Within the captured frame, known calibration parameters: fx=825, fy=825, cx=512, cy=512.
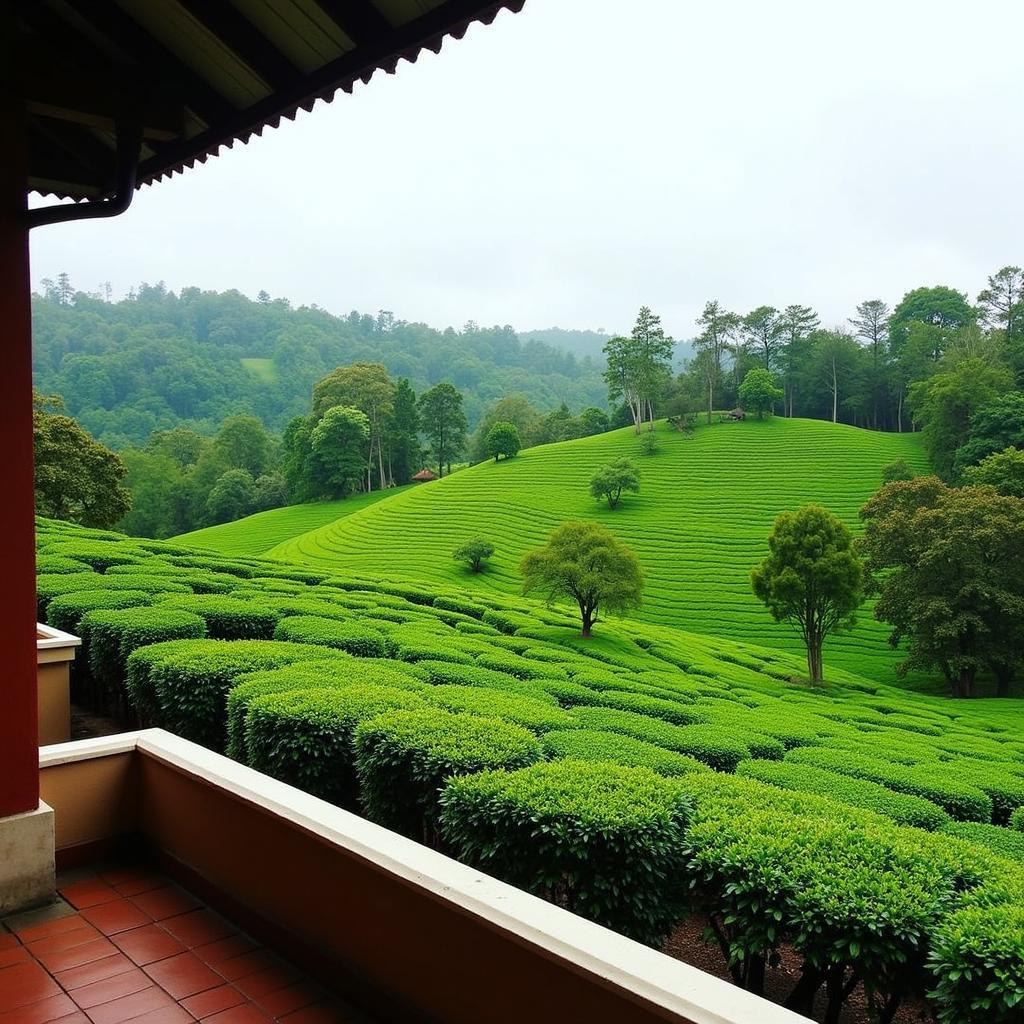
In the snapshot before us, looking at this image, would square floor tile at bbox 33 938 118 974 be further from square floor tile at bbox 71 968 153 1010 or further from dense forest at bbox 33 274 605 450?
dense forest at bbox 33 274 605 450

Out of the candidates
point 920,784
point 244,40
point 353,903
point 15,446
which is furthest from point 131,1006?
point 920,784

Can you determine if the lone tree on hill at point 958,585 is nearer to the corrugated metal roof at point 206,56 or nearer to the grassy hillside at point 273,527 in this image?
the corrugated metal roof at point 206,56

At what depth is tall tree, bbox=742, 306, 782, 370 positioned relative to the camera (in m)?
83.6

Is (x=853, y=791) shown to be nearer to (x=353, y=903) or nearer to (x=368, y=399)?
(x=353, y=903)

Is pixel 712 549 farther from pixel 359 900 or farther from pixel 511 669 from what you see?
pixel 359 900

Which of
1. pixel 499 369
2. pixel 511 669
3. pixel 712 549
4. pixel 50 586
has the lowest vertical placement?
pixel 712 549

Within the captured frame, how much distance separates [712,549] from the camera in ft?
141

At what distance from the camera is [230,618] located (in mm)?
9203

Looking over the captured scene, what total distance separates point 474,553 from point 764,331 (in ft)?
185

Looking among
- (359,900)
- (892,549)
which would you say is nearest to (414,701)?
(359,900)

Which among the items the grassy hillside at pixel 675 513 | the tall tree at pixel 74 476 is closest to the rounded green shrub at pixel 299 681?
the tall tree at pixel 74 476

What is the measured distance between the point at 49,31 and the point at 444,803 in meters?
3.98

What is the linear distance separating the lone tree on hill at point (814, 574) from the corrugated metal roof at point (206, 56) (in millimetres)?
24809

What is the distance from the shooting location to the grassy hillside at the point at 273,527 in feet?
173
